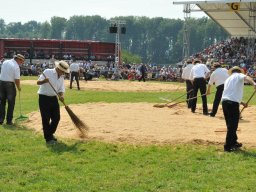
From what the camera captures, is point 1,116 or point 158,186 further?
point 1,116

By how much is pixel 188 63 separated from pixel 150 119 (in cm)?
554

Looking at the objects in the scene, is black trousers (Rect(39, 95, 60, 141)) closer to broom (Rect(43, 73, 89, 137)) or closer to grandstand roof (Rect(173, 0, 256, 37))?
broom (Rect(43, 73, 89, 137))

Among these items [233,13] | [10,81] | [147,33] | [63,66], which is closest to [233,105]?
[63,66]

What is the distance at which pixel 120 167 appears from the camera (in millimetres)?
8805

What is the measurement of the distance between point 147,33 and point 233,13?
9143cm

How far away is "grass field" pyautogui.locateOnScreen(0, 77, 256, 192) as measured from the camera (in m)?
7.60

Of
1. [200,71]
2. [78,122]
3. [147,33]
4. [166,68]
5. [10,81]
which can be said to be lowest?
[78,122]

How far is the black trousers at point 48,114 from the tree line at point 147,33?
109 metres

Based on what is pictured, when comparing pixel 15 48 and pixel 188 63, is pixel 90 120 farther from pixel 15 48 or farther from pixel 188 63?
pixel 15 48

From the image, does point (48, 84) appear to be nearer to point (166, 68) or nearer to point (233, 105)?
point (233, 105)

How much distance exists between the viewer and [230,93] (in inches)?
401

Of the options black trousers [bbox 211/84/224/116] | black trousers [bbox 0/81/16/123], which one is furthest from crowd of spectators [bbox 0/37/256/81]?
black trousers [bbox 0/81/16/123]

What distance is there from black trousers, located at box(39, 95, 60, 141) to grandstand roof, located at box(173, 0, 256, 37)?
2707 centimetres

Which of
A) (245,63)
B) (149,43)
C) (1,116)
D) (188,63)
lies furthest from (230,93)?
(149,43)
